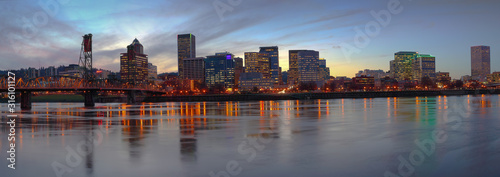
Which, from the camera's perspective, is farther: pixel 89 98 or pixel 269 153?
pixel 89 98

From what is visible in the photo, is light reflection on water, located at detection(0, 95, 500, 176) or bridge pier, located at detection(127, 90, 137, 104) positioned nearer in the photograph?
light reflection on water, located at detection(0, 95, 500, 176)

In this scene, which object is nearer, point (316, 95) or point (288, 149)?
point (288, 149)

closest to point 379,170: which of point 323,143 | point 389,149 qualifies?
point 389,149

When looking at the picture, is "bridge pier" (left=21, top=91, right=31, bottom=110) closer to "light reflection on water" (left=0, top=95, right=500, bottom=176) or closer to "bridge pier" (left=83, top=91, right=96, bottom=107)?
"bridge pier" (left=83, top=91, right=96, bottom=107)

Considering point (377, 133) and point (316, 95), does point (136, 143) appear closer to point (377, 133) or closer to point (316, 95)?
point (377, 133)

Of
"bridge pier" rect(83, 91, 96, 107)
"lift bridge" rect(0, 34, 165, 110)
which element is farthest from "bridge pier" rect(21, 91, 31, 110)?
"bridge pier" rect(83, 91, 96, 107)

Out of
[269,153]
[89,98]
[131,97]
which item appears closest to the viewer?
[269,153]

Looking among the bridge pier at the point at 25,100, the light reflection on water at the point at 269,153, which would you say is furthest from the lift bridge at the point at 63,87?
the light reflection on water at the point at 269,153

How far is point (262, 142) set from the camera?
22406 mm

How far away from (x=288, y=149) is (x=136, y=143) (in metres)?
8.99

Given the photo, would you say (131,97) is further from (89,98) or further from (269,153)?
(269,153)

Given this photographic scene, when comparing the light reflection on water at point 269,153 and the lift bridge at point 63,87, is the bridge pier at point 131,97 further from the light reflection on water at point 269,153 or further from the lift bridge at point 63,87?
the light reflection on water at point 269,153

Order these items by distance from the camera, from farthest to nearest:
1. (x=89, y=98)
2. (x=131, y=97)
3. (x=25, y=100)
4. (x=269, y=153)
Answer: (x=131, y=97)
(x=89, y=98)
(x=25, y=100)
(x=269, y=153)

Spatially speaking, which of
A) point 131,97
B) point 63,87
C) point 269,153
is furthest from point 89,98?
point 269,153
